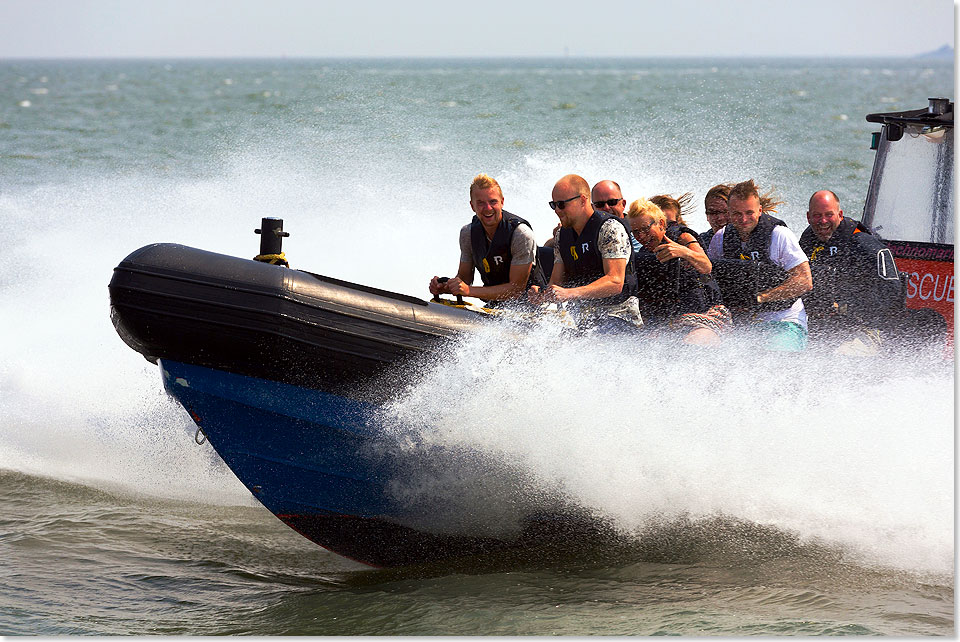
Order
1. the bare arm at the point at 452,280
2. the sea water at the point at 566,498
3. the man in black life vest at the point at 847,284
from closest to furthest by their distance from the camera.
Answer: the sea water at the point at 566,498, the bare arm at the point at 452,280, the man in black life vest at the point at 847,284

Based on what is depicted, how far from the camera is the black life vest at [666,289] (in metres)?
4.09

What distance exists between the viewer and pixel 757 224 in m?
4.32

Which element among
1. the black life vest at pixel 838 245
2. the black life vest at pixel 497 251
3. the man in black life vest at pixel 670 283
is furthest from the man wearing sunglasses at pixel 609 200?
the black life vest at pixel 838 245

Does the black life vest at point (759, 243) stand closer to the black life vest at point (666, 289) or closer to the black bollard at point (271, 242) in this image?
the black life vest at point (666, 289)

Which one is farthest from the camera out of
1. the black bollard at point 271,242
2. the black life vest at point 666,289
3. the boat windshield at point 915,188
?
the boat windshield at point 915,188

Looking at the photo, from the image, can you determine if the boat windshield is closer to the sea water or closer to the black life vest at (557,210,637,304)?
the sea water

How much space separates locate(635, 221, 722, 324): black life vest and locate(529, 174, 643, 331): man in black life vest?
95 mm

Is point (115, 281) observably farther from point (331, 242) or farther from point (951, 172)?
point (331, 242)

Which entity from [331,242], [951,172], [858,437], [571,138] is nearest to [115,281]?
[858,437]

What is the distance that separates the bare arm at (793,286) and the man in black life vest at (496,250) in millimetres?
933

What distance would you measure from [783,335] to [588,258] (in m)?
0.86

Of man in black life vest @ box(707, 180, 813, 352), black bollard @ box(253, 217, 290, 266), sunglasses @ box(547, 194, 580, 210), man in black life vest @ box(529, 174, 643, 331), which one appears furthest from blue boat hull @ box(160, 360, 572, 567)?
man in black life vest @ box(707, 180, 813, 352)

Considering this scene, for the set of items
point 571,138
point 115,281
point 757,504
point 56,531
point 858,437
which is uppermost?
point 571,138

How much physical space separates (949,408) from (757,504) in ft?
Result: 2.90
